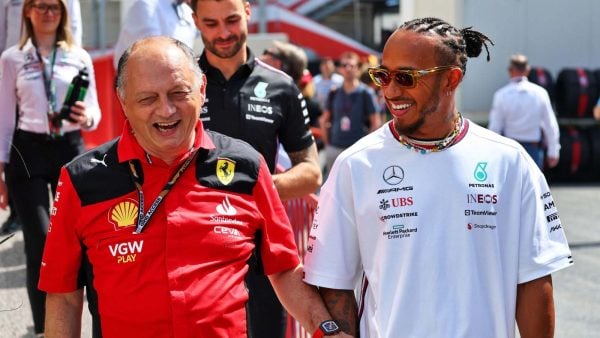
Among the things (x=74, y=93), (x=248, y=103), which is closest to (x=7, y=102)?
(x=74, y=93)

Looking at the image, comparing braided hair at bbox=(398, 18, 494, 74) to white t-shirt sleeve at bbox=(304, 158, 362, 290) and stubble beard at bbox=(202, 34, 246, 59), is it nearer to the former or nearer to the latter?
white t-shirt sleeve at bbox=(304, 158, 362, 290)

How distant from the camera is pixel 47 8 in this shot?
532 cm

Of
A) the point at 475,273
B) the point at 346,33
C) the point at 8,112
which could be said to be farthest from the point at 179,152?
the point at 346,33

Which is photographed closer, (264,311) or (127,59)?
(127,59)

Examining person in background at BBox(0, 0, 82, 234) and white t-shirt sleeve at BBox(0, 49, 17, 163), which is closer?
white t-shirt sleeve at BBox(0, 49, 17, 163)

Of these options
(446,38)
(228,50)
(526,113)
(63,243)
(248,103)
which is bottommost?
(526,113)

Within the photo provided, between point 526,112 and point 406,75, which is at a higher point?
point 406,75

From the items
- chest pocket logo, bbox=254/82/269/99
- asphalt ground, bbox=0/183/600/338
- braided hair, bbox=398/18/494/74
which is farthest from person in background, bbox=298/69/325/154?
braided hair, bbox=398/18/494/74

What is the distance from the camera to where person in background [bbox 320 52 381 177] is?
12430mm

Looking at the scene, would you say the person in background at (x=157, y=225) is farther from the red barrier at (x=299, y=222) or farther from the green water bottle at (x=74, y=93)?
the green water bottle at (x=74, y=93)

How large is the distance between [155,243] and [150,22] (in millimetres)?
2532

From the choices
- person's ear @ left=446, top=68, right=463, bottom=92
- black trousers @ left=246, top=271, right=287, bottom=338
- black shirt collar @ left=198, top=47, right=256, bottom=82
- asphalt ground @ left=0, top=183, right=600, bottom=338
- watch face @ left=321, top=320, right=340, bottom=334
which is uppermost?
person's ear @ left=446, top=68, right=463, bottom=92

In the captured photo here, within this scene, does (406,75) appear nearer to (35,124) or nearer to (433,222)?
(433,222)

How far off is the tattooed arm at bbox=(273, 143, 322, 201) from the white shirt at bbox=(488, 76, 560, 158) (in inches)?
327
